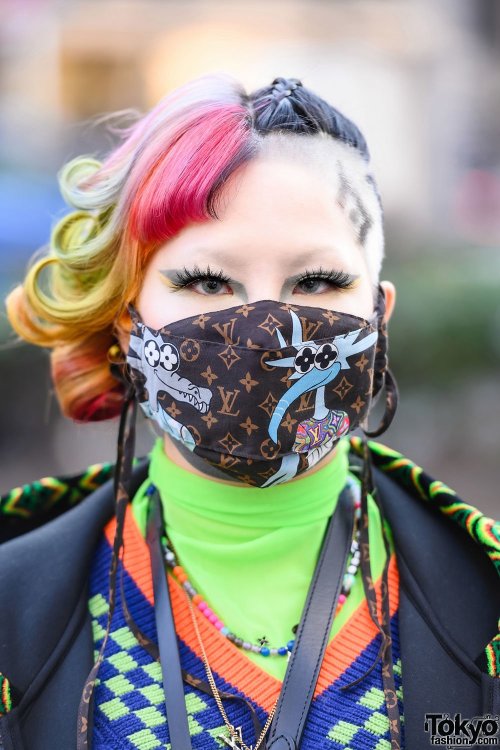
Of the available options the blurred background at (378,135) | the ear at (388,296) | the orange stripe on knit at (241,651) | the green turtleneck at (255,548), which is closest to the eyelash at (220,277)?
the ear at (388,296)

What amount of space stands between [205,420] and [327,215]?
573 millimetres

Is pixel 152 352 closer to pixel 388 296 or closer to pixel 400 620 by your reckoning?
pixel 388 296

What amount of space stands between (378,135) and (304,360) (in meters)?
14.4

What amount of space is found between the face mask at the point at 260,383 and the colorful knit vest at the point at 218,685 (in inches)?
16.4

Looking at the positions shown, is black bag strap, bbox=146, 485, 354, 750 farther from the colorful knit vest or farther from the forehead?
the forehead

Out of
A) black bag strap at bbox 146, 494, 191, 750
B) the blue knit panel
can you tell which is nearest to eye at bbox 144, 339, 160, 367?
black bag strap at bbox 146, 494, 191, 750

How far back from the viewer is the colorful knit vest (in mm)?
1954

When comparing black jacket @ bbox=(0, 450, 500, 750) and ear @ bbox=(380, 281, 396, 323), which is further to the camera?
ear @ bbox=(380, 281, 396, 323)

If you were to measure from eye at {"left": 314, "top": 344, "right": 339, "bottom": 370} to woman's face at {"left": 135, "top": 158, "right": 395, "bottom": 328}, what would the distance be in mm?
121

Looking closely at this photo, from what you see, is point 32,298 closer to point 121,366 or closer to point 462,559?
point 121,366

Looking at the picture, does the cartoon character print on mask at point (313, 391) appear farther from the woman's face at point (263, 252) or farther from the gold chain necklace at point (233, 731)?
the gold chain necklace at point (233, 731)

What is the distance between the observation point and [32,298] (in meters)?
2.36

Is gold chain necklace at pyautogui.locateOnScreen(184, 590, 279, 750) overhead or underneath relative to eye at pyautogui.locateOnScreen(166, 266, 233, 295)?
underneath

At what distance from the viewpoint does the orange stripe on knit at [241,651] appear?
2.03 metres
